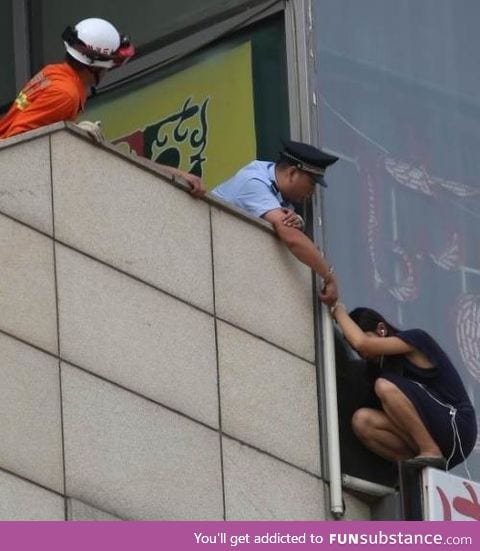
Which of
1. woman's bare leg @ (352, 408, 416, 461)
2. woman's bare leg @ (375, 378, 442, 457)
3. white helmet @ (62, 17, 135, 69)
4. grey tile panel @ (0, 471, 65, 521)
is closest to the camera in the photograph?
grey tile panel @ (0, 471, 65, 521)

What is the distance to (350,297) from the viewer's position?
57.6 feet

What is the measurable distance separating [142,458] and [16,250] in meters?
1.33

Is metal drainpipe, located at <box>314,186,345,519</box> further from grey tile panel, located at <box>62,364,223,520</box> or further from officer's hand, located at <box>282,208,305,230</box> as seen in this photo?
grey tile panel, located at <box>62,364,223,520</box>

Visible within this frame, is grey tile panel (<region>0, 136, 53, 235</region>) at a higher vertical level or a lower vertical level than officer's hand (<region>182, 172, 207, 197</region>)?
lower

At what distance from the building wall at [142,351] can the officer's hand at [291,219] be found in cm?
13

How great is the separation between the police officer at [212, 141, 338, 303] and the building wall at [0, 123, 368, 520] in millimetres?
134

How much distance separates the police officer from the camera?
55.0 feet

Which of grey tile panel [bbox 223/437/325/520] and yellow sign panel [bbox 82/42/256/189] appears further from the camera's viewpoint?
yellow sign panel [bbox 82/42/256/189]

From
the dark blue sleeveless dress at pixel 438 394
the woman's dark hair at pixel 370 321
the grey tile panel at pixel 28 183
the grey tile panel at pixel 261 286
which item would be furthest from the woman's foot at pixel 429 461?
the grey tile panel at pixel 28 183

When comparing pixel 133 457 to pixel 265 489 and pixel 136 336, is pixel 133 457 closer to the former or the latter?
pixel 136 336

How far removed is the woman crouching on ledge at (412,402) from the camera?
649 inches

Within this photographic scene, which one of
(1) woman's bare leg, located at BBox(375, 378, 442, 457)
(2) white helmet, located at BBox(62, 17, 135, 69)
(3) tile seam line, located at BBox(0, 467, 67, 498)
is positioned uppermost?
(2) white helmet, located at BBox(62, 17, 135, 69)

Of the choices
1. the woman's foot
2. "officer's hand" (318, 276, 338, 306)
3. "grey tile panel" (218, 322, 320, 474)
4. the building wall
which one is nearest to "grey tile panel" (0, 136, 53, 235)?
the building wall

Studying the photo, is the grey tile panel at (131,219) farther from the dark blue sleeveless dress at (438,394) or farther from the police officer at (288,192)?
the dark blue sleeveless dress at (438,394)
